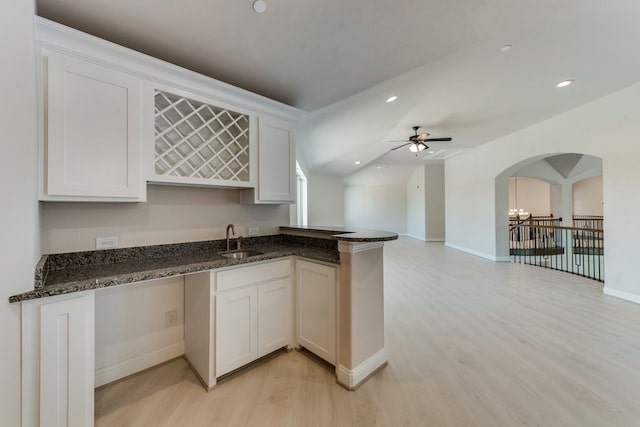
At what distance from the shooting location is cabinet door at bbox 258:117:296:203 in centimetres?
237

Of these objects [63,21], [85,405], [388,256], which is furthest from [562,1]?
[388,256]

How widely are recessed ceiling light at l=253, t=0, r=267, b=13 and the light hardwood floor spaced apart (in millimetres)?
2545

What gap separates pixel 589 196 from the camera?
34.4 feet

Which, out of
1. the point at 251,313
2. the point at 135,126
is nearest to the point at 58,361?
the point at 251,313

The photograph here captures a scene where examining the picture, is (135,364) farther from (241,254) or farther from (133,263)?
(241,254)

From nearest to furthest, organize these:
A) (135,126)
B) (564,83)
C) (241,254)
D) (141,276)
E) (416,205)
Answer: (141,276)
(135,126)
(241,254)
(564,83)
(416,205)

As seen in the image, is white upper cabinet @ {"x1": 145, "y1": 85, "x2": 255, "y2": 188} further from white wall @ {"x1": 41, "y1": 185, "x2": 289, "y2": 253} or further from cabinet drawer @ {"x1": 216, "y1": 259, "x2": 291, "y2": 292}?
cabinet drawer @ {"x1": 216, "y1": 259, "x2": 291, "y2": 292}

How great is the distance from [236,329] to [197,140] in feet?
5.12

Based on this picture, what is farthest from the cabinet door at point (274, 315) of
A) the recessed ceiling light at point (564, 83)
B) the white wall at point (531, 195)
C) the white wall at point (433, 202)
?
the white wall at point (531, 195)

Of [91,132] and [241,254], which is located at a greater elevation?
[91,132]

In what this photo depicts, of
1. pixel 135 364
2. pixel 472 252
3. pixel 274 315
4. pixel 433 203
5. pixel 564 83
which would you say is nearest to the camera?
pixel 135 364

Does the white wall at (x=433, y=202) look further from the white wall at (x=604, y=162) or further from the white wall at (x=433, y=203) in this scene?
the white wall at (x=604, y=162)

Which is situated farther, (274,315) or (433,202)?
(433,202)

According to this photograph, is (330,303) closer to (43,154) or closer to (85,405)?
(85,405)
